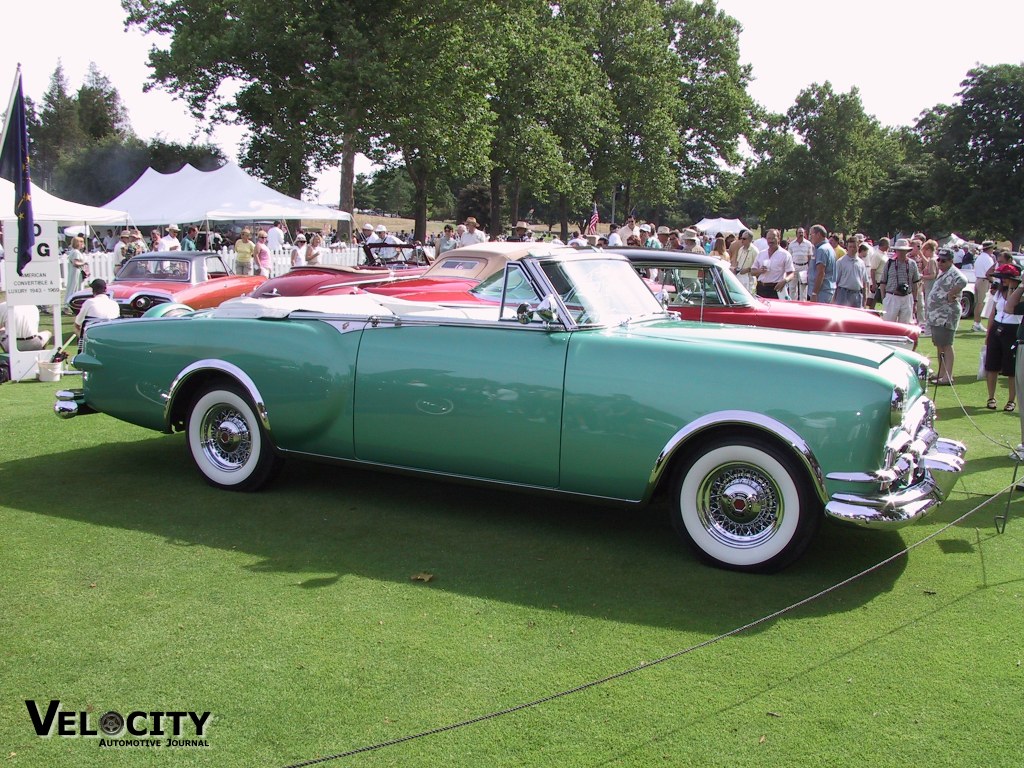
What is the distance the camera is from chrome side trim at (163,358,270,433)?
562cm

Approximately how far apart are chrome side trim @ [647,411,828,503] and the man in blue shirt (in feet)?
30.2

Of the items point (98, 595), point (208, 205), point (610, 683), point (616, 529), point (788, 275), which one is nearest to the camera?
point (610, 683)

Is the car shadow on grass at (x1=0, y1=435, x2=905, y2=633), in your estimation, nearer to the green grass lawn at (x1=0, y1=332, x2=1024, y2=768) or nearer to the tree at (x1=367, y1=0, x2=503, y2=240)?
the green grass lawn at (x1=0, y1=332, x2=1024, y2=768)

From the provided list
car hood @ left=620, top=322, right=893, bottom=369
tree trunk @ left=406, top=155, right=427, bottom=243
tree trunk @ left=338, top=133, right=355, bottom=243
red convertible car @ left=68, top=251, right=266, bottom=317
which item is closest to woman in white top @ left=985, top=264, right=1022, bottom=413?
car hood @ left=620, top=322, right=893, bottom=369

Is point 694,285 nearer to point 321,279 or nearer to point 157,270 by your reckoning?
point 321,279

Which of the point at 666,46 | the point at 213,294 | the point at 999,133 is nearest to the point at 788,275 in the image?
the point at 213,294

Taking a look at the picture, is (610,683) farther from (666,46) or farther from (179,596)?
(666,46)

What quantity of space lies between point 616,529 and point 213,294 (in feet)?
33.4

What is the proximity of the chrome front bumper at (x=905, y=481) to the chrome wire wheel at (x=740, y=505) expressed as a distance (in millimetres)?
340

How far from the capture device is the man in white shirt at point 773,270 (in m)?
13.2

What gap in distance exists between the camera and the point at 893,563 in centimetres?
472

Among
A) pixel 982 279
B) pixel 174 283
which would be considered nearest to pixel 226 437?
pixel 174 283

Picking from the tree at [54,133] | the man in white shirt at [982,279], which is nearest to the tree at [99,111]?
the tree at [54,133]

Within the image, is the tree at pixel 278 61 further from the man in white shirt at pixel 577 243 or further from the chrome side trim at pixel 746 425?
the chrome side trim at pixel 746 425
